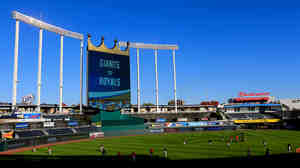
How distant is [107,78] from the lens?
78188mm

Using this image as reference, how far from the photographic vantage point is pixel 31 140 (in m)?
50.2

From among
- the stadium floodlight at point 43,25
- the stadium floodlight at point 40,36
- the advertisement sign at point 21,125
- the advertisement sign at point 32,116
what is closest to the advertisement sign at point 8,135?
the advertisement sign at point 21,125

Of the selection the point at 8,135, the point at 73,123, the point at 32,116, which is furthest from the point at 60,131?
the point at 8,135

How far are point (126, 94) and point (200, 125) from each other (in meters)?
25.1

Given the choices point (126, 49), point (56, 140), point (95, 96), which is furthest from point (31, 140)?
point (126, 49)

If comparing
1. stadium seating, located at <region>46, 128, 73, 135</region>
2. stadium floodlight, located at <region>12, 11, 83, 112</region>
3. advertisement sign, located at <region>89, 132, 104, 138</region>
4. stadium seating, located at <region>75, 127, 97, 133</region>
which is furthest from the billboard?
stadium seating, located at <region>46, 128, 73, 135</region>

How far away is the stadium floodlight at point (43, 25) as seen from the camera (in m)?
62.5

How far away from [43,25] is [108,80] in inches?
890

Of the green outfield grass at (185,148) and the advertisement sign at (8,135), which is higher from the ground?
the advertisement sign at (8,135)

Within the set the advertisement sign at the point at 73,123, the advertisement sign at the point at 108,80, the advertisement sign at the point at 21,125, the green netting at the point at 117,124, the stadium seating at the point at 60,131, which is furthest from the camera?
the advertisement sign at the point at 108,80

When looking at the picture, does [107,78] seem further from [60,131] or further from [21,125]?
[21,125]

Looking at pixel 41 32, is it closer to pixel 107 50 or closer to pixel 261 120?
pixel 107 50

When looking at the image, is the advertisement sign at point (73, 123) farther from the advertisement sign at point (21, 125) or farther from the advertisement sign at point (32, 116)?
the advertisement sign at point (21, 125)

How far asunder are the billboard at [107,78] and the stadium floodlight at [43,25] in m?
7.93
